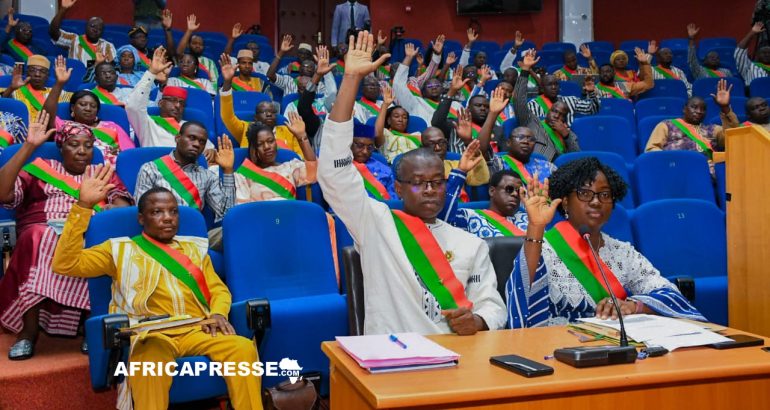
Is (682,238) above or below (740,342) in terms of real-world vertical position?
above

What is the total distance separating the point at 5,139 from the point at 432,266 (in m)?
3.08

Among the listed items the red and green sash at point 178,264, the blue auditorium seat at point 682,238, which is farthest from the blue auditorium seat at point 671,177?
the red and green sash at point 178,264

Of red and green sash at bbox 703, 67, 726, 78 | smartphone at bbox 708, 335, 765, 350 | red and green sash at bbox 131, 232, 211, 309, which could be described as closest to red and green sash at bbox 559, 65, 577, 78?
red and green sash at bbox 703, 67, 726, 78

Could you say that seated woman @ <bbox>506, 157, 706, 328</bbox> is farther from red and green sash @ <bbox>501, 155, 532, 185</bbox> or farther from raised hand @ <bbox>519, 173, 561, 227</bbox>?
red and green sash @ <bbox>501, 155, 532, 185</bbox>

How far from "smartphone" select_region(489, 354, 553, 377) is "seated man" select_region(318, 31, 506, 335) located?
1.88 feet

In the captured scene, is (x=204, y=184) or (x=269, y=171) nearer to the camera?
(x=204, y=184)

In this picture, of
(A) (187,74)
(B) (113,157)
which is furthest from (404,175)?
(A) (187,74)

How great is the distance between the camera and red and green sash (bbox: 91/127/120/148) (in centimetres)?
473

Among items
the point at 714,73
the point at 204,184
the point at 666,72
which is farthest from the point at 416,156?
the point at 714,73

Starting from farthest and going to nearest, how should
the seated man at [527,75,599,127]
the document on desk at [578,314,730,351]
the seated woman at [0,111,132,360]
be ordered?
the seated man at [527,75,599,127] → the seated woman at [0,111,132,360] → the document on desk at [578,314,730,351]

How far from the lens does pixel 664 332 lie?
1995mm

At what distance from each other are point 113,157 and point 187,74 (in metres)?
2.92

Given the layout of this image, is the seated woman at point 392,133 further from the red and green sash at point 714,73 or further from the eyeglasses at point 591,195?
the red and green sash at point 714,73

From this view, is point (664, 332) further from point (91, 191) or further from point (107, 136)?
point (107, 136)
